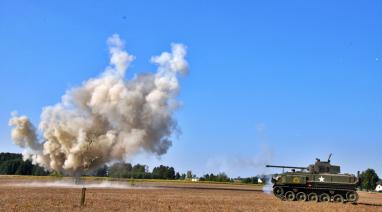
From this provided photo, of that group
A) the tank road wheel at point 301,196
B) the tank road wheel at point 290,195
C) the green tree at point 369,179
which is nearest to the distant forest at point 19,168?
the green tree at point 369,179

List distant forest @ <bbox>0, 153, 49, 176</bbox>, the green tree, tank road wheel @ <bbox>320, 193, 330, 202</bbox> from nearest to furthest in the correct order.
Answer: tank road wheel @ <bbox>320, 193, 330, 202</bbox>, distant forest @ <bbox>0, 153, 49, 176</bbox>, the green tree

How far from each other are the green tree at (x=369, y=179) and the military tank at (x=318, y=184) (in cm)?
10890

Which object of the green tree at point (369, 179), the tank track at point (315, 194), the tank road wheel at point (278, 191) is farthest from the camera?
the green tree at point (369, 179)

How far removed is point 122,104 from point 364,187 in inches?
3951

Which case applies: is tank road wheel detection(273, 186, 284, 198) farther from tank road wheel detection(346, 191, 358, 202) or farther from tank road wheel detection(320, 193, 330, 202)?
tank road wheel detection(346, 191, 358, 202)

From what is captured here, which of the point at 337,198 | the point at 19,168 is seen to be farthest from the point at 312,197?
the point at 19,168

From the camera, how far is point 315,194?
43000mm

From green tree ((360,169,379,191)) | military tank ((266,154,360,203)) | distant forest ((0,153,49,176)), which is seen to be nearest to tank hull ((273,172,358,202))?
military tank ((266,154,360,203))

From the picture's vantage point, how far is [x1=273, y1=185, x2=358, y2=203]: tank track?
138 ft

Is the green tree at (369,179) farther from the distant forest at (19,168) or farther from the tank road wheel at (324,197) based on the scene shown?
the tank road wheel at (324,197)

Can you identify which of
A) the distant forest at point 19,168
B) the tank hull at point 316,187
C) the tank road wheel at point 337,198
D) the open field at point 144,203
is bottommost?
the open field at point 144,203

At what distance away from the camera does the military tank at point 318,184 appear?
4222cm

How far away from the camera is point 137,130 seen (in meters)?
73.8

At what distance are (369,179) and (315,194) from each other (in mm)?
116132
